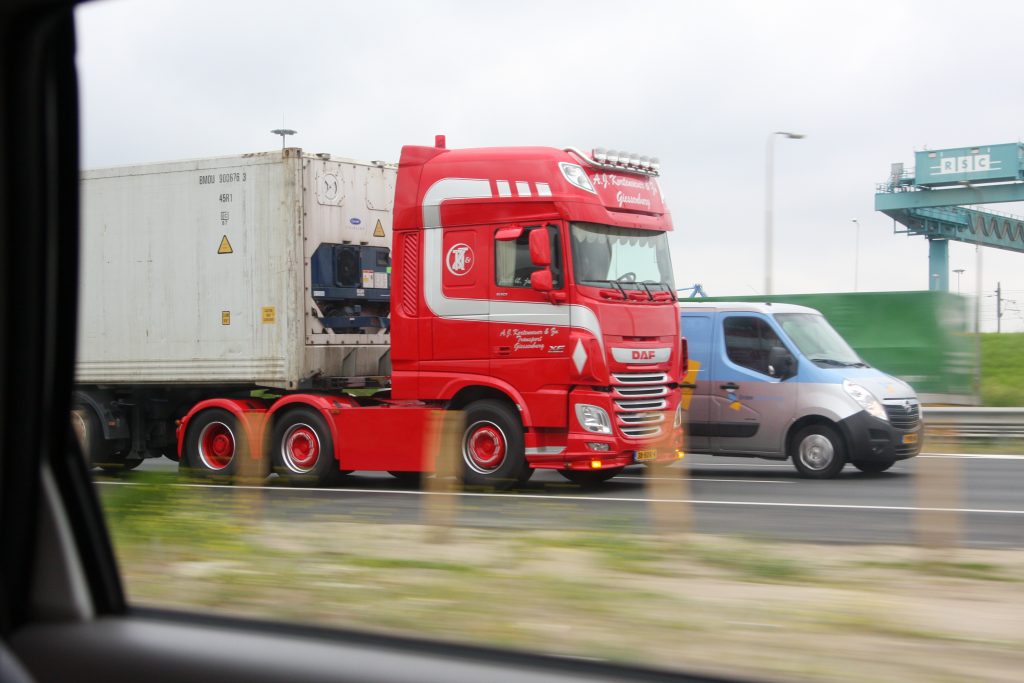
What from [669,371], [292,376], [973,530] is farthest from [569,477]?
[973,530]

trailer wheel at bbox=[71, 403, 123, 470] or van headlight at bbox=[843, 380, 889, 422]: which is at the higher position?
van headlight at bbox=[843, 380, 889, 422]

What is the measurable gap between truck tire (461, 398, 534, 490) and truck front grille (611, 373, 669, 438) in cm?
110

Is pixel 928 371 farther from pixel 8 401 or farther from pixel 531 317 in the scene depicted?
pixel 8 401

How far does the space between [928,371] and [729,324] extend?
848 cm

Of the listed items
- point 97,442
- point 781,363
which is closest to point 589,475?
point 781,363

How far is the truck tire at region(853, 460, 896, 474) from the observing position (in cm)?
1455

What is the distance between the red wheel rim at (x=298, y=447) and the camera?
46.2 ft

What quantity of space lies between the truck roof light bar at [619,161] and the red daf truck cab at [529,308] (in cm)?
2

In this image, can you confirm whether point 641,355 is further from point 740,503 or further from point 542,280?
point 740,503

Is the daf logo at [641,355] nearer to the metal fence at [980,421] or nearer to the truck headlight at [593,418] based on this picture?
the truck headlight at [593,418]

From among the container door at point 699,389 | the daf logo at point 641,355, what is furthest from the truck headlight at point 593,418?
the container door at point 699,389

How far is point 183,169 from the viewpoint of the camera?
1449cm

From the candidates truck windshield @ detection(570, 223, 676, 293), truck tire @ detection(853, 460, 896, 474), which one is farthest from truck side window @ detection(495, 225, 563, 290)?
truck tire @ detection(853, 460, 896, 474)

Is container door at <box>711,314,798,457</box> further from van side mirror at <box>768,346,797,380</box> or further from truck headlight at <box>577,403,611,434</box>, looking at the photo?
truck headlight at <box>577,403,611,434</box>
